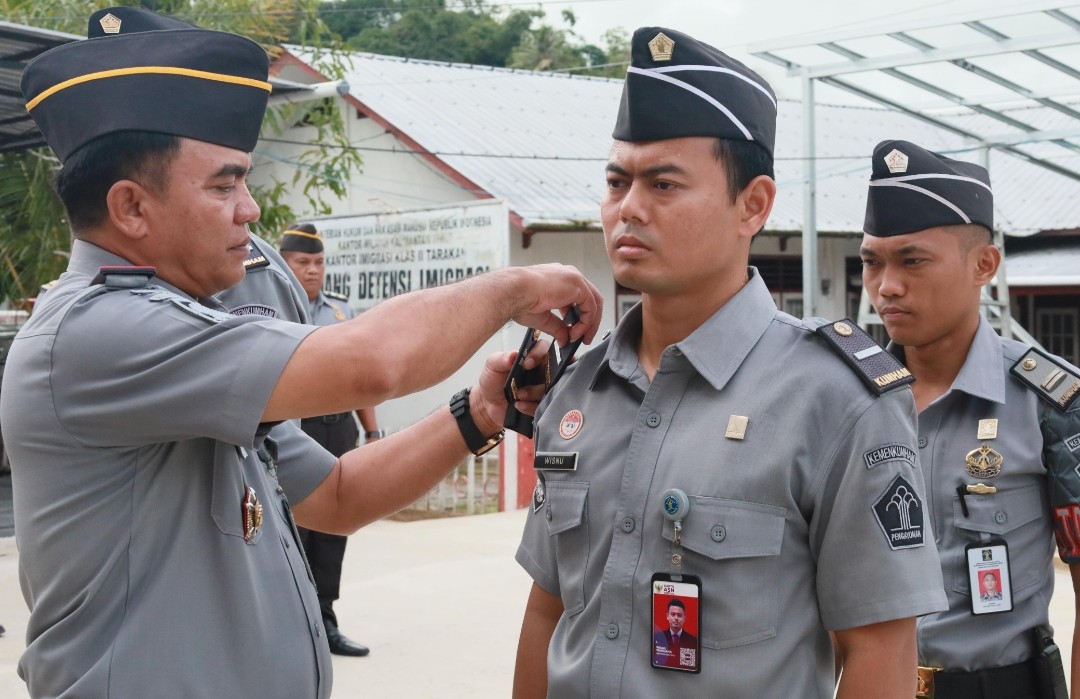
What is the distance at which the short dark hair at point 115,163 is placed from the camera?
2135mm

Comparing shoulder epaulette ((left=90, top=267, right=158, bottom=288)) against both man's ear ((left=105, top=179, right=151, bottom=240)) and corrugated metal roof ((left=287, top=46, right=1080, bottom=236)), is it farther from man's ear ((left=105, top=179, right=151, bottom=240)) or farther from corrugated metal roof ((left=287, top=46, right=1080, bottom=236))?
corrugated metal roof ((left=287, top=46, right=1080, bottom=236))

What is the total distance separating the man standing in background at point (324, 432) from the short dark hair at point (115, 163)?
3.22 meters

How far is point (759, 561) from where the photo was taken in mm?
2004

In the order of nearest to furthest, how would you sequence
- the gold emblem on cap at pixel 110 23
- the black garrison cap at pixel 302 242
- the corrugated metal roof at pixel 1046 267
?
the gold emblem on cap at pixel 110 23
the black garrison cap at pixel 302 242
the corrugated metal roof at pixel 1046 267

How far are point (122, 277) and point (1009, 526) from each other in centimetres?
203

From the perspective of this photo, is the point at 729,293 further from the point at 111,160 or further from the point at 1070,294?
the point at 1070,294

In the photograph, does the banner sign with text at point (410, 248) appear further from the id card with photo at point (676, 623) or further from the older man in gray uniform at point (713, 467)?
the id card with photo at point (676, 623)

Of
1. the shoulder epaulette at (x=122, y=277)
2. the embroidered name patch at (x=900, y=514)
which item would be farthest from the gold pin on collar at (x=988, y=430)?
the shoulder epaulette at (x=122, y=277)

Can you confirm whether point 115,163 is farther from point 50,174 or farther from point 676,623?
point 50,174

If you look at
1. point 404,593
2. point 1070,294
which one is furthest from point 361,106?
point 1070,294

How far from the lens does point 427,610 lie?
6980 mm

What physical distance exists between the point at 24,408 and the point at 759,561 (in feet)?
4.17

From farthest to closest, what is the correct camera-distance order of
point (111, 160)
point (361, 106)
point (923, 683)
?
point (361, 106), point (923, 683), point (111, 160)

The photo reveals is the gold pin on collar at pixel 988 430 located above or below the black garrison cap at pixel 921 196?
below
